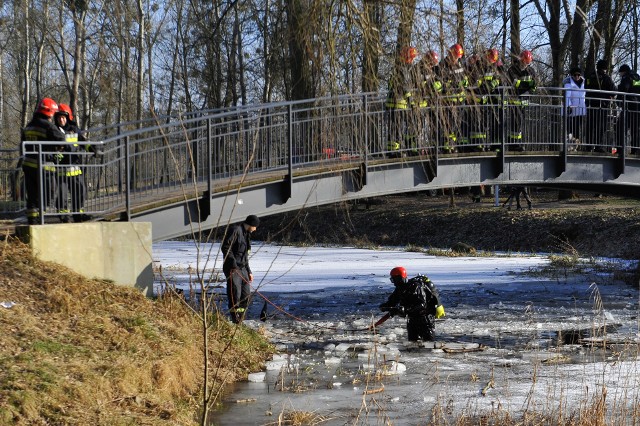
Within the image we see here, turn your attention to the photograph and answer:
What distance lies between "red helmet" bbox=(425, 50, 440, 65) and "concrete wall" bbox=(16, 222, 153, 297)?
164 inches

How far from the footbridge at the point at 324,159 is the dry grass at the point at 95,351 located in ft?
4.34

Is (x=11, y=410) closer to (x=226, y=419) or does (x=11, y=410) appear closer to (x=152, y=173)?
(x=226, y=419)

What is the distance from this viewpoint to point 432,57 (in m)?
9.52

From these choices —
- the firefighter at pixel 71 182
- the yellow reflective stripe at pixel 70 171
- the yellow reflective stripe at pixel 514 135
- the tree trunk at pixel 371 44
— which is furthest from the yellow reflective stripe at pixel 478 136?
the yellow reflective stripe at pixel 70 171

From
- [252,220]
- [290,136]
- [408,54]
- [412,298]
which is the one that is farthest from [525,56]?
[252,220]

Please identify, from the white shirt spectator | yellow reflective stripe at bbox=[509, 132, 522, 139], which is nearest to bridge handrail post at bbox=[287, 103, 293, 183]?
yellow reflective stripe at bbox=[509, 132, 522, 139]

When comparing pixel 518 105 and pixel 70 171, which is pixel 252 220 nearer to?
pixel 70 171

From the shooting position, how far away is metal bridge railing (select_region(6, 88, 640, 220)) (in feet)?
38.0

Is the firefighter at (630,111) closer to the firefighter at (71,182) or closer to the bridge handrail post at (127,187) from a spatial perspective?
the bridge handrail post at (127,187)

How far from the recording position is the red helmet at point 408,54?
9.37m

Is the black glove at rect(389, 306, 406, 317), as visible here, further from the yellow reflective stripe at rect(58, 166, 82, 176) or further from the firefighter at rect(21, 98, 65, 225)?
the firefighter at rect(21, 98, 65, 225)

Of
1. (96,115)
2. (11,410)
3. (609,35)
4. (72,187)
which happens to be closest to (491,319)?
(72,187)

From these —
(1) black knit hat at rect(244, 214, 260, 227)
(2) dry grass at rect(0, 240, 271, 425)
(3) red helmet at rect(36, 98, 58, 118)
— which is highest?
(3) red helmet at rect(36, 98, 58, 118)

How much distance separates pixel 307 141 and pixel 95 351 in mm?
5745
